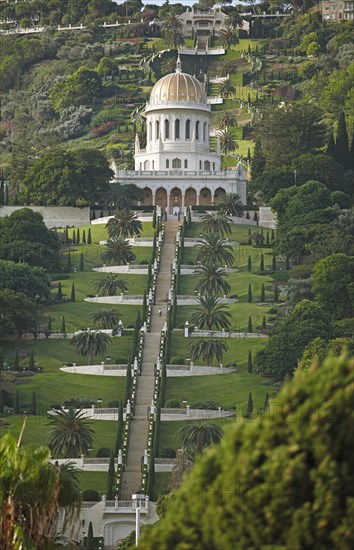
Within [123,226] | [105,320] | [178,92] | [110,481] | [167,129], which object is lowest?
[110,481]

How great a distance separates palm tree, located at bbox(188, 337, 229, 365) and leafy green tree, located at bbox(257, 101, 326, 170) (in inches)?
2082

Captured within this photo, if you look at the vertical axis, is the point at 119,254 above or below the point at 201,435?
above

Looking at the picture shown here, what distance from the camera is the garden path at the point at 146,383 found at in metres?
84.1

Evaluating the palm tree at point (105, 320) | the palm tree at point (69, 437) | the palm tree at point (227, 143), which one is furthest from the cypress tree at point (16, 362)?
the palm tree at point (227, 143)

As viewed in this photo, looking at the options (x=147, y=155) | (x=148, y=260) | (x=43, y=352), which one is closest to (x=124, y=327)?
(x=43, y=352)

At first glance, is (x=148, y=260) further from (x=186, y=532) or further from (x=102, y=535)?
(x=186, y=532)

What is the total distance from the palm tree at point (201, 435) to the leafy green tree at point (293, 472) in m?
59.7

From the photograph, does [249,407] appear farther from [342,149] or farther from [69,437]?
[342,149]

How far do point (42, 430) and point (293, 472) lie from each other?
66.9 meters

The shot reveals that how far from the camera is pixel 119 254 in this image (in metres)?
123

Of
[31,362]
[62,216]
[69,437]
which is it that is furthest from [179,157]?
[69,437]

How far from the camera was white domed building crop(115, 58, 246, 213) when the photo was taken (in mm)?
152000

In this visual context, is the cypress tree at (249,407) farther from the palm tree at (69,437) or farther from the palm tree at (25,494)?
the palm tree at (25,494)

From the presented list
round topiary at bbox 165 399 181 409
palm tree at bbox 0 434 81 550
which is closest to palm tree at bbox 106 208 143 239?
round topiary at bbox 165 399 181 409
